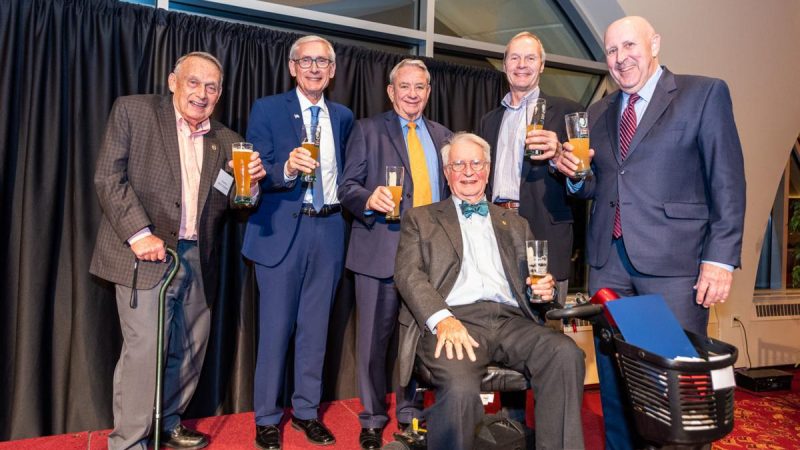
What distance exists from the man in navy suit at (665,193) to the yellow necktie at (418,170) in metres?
0.92

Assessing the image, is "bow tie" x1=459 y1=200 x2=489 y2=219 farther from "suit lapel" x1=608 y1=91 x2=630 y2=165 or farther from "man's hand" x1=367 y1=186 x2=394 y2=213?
"suit lapel" x1=608 y1=91 x2=630 y2=165

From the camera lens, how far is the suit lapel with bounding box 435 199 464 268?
266 centimetres

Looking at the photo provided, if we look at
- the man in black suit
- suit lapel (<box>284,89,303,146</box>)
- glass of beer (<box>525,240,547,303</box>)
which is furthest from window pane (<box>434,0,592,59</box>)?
glass of beer (<box>525,240,547,303</box>)

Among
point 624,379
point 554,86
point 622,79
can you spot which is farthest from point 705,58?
point 624,379

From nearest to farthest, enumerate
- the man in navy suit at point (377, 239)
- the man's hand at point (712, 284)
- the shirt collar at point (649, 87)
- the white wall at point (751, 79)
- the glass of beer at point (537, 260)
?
the man's hand at point (712, 284)
the glass of beer at point (537, 260)
the shirt collar at point (649, 87)
the man in navy suit at point (377, 239)
the white wall at point (751, 79)

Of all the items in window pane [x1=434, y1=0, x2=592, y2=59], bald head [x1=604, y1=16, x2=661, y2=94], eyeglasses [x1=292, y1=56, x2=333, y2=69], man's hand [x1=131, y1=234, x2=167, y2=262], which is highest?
window pane [x1=434, y1=0, x2=592, y2=59]

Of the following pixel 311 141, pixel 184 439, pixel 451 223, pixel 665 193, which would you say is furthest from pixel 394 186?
pixel 184 439

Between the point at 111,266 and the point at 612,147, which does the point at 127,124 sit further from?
the point at 612,147

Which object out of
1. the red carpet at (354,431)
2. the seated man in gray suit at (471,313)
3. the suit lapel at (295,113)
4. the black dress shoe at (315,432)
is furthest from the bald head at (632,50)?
the black dress shoe at (315,432)

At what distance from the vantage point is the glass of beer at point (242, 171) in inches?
106

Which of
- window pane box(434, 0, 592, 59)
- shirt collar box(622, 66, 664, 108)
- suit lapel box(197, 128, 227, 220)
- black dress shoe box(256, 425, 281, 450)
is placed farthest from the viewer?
window pane box(434, 0, 592, 59)

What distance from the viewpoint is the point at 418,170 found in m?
3.31

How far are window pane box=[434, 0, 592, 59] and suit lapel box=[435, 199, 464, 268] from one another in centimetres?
260

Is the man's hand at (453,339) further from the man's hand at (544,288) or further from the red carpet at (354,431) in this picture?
the red carpet at (354,431)
